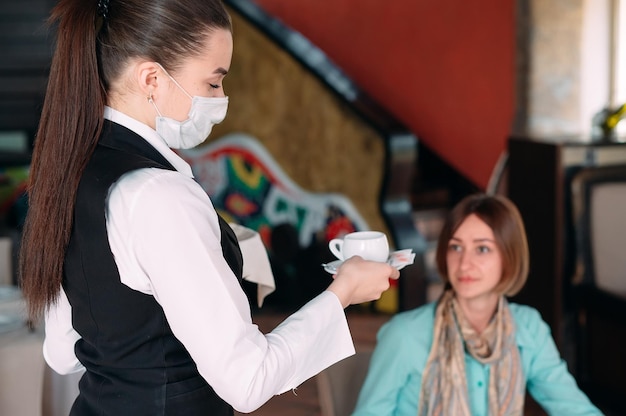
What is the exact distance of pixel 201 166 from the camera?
6125mm

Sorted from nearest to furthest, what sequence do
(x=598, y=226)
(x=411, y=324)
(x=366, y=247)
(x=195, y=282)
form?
(x=195, y=282) → (x=366, y=247) → (x=411, y=324) → (x=598, y=226)

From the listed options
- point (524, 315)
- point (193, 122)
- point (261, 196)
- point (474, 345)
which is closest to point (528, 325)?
point (524, 315)

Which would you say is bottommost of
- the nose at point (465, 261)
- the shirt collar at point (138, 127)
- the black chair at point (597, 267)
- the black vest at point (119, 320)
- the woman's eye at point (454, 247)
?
the black chair at point (597, 267)

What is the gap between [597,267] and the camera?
395 cm

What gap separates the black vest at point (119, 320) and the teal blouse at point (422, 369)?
0.90 m

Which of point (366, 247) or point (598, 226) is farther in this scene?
point (598, 226)

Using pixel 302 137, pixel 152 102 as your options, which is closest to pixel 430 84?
pixel 302 137

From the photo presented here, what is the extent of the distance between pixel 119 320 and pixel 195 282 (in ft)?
0.55

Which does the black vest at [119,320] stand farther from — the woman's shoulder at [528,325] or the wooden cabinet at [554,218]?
the wooden cabinet at [554,218]

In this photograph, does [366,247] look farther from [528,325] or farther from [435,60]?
[435,60]

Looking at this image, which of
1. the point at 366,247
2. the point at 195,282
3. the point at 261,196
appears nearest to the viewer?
the point at 195,282

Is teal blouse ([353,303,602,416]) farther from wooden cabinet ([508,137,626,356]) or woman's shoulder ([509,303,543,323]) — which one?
wooden cabinet ([508,137,626,356])

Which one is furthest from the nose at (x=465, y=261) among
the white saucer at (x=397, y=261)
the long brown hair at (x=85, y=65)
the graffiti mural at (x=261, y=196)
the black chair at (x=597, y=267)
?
the graffiti mural at (x=261, y=196)

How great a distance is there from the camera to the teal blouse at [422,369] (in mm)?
2240
